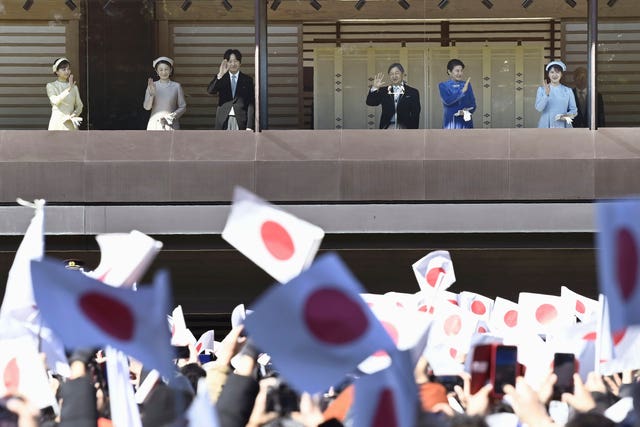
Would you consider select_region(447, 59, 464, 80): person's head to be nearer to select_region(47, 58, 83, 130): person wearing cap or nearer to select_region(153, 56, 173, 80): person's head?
select_region(153, 56, 173, 80): person's head

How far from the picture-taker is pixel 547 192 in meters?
21.0

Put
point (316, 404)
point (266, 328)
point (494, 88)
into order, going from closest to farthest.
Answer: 1. point (266, 328)
2. point (316, 404)
3. point (494, 88)

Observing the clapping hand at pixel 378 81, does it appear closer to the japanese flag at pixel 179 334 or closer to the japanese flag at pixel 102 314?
the japanese flag at pixel 179 334

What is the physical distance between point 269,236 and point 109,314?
5.03ft

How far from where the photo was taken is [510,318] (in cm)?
1345

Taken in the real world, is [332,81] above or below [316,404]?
above

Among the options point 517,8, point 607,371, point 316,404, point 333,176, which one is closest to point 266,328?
point 316,404

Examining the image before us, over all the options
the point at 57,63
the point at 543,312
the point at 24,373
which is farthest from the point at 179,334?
the point at 57,63

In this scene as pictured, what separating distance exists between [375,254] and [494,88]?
9.50 feet

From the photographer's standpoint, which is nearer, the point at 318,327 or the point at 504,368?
the point at 318,327

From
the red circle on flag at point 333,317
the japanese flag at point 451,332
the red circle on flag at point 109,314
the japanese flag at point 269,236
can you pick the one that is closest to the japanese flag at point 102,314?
the red circle on flag at point 109,314

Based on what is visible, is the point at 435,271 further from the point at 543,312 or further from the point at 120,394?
the point at 120,394

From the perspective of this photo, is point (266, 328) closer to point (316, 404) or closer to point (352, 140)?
point (316, 404)

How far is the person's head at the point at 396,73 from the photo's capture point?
20.7m
